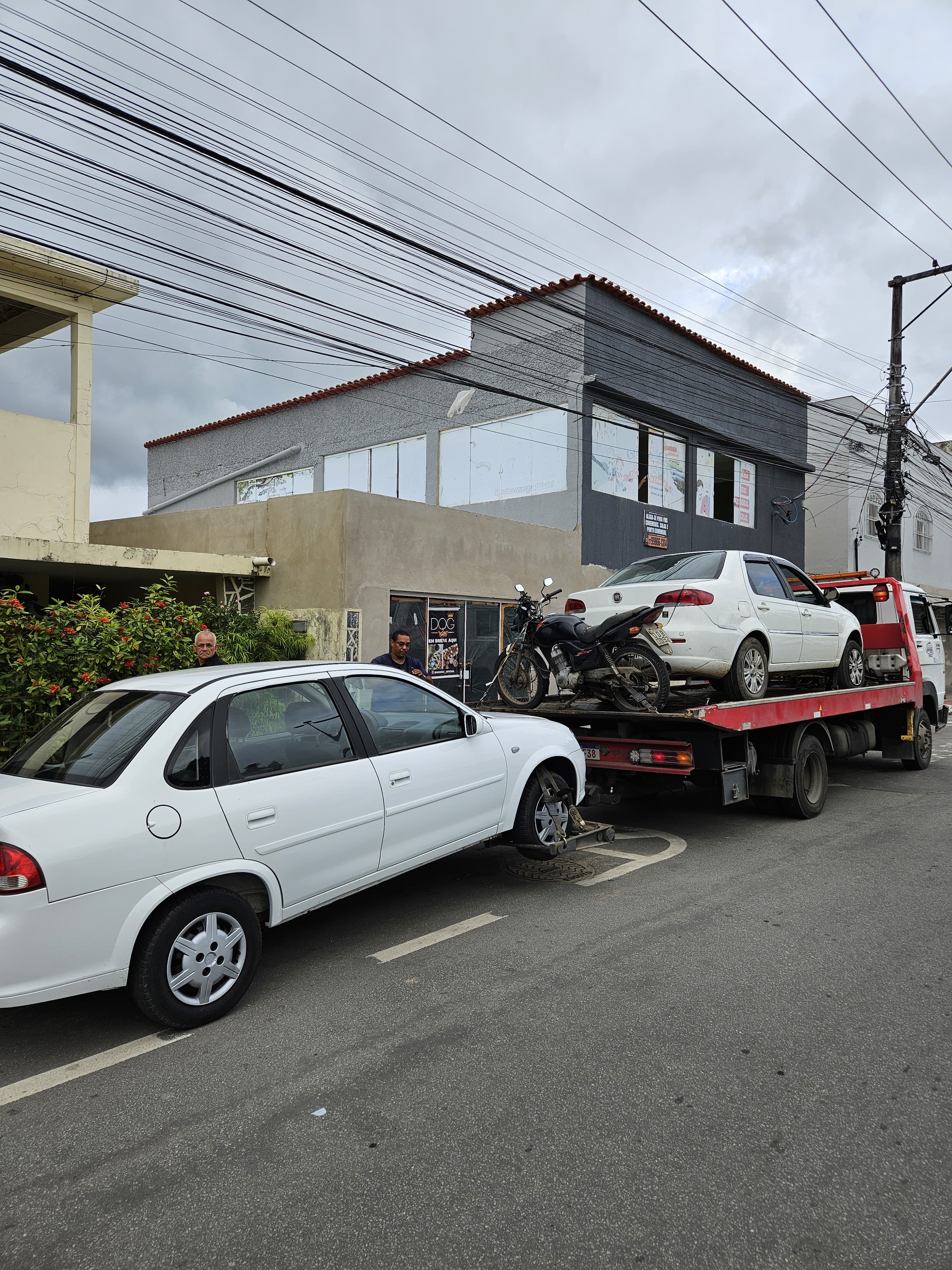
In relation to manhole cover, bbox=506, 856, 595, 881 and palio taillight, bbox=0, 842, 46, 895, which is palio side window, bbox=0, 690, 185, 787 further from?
manhole cover, bbox=506, 856, 595, 881

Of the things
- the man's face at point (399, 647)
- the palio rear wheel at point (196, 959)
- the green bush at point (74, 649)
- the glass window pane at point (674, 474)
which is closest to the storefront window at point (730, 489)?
the glass window pane at point (674, 474)

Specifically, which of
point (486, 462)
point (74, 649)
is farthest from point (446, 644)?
point (74, 649)


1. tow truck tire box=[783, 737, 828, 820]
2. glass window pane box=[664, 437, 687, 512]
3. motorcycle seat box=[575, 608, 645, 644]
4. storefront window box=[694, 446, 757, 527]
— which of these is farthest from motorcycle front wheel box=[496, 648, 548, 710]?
storefront window box=[694, 446, 757, 527]

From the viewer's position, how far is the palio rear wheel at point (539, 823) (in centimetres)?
600

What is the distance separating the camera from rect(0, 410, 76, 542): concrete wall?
1118 centimetres

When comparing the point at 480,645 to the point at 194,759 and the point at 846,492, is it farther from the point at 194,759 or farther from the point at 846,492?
the point at 846,492

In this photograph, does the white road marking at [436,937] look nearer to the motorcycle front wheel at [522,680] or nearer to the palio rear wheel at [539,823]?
the palio rear wheel at [539,823]

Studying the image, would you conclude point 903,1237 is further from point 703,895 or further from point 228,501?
point 228,501

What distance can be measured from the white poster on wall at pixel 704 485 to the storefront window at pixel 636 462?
609mm

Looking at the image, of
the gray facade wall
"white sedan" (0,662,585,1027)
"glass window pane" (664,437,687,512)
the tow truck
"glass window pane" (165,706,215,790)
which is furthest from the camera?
"glass window pane" (664,437,687,512)

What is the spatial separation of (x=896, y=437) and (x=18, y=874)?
18.8 m

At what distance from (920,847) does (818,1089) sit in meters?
4.59

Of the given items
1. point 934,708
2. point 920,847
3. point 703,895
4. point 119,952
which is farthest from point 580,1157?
point 934,708

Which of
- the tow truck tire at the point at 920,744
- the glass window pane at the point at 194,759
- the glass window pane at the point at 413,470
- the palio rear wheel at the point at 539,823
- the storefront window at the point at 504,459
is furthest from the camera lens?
the glass window pane at the point at 413,470
